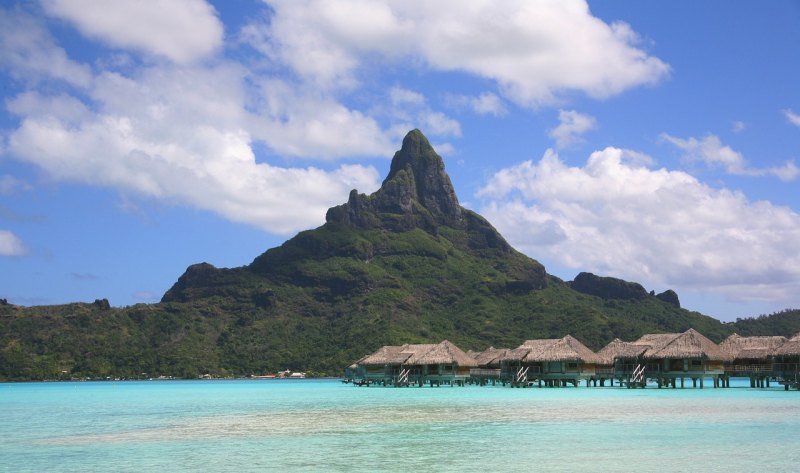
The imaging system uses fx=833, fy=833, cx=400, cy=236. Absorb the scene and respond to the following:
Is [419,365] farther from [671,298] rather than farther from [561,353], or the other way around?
[671,298]

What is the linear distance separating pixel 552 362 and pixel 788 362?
55.0 ft

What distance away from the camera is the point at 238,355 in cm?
13588

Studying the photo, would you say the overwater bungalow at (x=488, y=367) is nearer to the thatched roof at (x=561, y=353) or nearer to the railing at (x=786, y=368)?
the thatched roof at (x=561, y=353)

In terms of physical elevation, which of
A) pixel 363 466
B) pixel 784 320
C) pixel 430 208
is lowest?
pixel 363 466

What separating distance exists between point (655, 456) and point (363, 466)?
290 inches

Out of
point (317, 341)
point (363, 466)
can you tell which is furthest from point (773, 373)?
point (317, 341)

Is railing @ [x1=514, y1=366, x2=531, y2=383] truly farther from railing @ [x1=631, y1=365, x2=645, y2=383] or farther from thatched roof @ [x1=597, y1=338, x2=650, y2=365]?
railing @ [x1=631, y1=365, x2=645, y2=383]

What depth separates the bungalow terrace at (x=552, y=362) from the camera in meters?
62.5

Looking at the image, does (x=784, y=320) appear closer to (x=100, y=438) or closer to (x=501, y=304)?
(x=501, y=304)

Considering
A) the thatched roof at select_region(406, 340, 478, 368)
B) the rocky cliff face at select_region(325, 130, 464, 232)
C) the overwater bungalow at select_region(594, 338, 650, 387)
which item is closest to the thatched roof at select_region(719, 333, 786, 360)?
the overwater bungalow at select_region(594, 338, 650, 387)

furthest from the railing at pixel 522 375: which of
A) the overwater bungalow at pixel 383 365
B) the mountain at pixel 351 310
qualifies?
the mountain at pixel 351 310

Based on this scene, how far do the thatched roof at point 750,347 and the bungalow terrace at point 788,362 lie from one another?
2.30m

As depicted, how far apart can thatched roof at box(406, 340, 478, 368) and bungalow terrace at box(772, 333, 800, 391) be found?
25.4 metres

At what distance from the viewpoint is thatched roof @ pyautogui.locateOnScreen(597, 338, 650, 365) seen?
61.8 m
